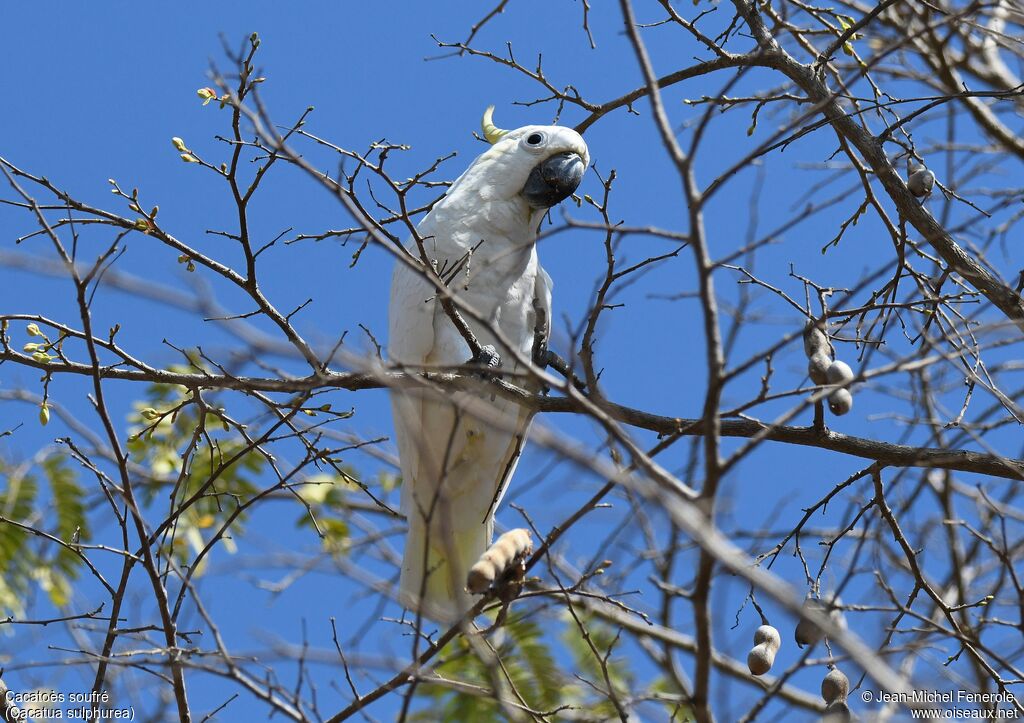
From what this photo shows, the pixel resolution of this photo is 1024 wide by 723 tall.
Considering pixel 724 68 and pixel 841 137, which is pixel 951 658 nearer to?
pixel 841 137

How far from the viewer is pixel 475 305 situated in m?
4.46

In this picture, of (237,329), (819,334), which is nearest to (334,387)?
(237,329)

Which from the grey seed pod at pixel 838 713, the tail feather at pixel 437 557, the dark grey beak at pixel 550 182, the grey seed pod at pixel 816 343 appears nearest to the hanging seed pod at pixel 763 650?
the grey seed pod at pixel 838 713

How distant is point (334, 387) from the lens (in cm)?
310

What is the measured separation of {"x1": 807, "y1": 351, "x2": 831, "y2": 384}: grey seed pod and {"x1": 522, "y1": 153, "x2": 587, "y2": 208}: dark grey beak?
220 cm

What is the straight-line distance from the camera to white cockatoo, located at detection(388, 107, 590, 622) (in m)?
4.37

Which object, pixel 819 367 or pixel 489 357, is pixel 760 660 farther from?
pixel 489 357

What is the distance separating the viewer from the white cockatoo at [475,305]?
4.37m

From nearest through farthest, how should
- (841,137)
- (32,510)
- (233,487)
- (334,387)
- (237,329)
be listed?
(237,329) < (334,387) < (841,137) < (32,510) < (233,487)

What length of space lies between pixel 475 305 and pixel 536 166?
80 cm

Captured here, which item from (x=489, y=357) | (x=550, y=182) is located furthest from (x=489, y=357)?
(x=550, y=182)

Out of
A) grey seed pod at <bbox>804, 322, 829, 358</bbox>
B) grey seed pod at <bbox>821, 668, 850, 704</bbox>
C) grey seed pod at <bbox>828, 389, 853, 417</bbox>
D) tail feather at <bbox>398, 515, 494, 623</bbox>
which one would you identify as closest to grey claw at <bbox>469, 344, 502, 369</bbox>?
tail feather at <bbox>398, 515, 494, 623</bbox>

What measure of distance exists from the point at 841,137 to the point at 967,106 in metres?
0.51

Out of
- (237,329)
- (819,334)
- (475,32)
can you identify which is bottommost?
(237,329)
